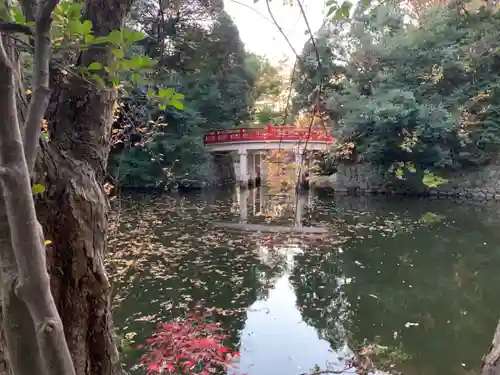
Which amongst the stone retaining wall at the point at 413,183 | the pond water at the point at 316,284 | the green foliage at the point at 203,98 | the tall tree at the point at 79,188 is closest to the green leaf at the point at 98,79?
the tall tree at the point at 79,188

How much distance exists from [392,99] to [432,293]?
855 centimetres

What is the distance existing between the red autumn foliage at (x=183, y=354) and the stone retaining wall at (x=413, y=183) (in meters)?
11.3

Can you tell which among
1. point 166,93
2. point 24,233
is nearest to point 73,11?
point 166,93

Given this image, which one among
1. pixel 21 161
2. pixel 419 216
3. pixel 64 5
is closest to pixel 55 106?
pixel 64 5

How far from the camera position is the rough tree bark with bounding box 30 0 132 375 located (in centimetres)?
111

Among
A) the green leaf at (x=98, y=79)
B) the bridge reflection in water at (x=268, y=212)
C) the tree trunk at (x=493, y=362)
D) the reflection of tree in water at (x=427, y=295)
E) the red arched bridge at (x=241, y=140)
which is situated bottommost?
the reflection of tree in water at (x=427, y=295)

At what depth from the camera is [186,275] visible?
5402mm

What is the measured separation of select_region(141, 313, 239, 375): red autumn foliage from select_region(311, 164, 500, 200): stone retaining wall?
11.3 m

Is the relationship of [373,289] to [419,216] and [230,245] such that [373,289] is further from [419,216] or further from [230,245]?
[419,216]

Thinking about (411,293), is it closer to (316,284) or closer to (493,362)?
(316,284)

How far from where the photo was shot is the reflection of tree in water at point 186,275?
4.22m

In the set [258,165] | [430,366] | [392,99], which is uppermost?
[392,99]

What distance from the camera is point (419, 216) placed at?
31.9ft

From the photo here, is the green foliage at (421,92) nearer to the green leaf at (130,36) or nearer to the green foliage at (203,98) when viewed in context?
the green foliage at (203,98)
